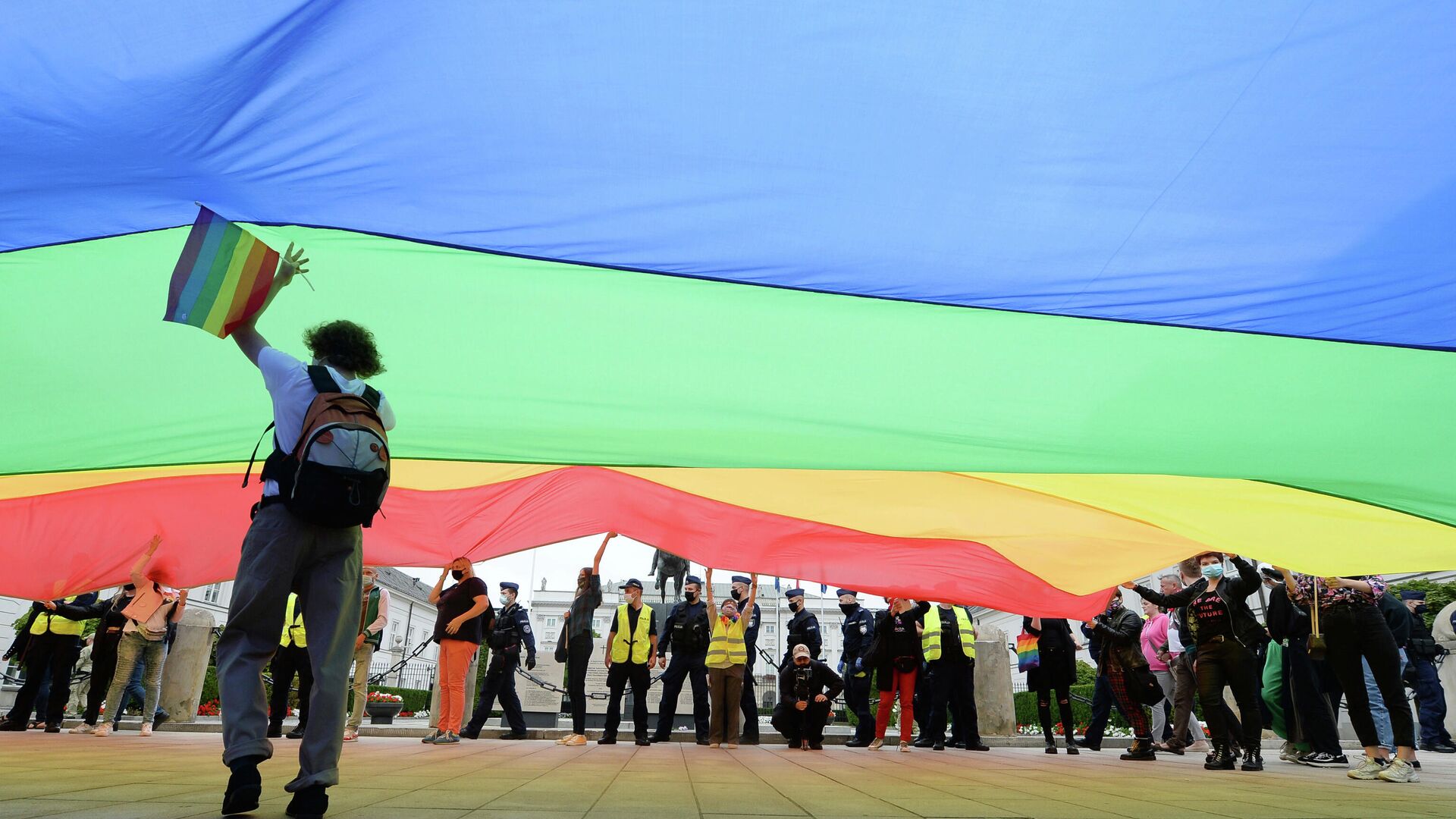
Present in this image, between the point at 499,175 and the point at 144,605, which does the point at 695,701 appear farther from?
the point at 499,175

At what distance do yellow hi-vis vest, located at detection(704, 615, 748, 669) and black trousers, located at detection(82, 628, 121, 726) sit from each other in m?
6.09

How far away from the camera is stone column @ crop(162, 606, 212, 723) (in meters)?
11.6

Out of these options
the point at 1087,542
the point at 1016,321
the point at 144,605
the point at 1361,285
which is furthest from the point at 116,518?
the point at 1361,285

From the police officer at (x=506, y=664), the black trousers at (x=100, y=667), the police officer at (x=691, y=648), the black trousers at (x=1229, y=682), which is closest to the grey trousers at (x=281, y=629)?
the black trousers at (x=1229, y=682)

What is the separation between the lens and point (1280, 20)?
8.01ft

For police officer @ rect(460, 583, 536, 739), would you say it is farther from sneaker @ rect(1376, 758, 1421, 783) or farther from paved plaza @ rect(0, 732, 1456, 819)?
sneaker @ rect(1376, 758, 1421, 783)

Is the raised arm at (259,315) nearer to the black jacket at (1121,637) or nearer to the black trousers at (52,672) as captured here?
the black trousers at (52,672)

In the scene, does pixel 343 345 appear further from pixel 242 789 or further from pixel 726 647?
pixel 726 647

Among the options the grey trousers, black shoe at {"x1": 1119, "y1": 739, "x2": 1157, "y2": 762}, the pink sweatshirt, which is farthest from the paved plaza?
the pink sweatshirt

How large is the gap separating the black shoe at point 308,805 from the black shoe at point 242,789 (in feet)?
0.35

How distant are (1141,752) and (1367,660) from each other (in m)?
2.67

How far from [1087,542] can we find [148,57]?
737cm

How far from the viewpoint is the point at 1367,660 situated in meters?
5.81

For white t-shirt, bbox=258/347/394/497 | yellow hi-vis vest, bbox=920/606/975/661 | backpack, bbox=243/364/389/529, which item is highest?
white t-shirt, bbox=258/347/394/497
